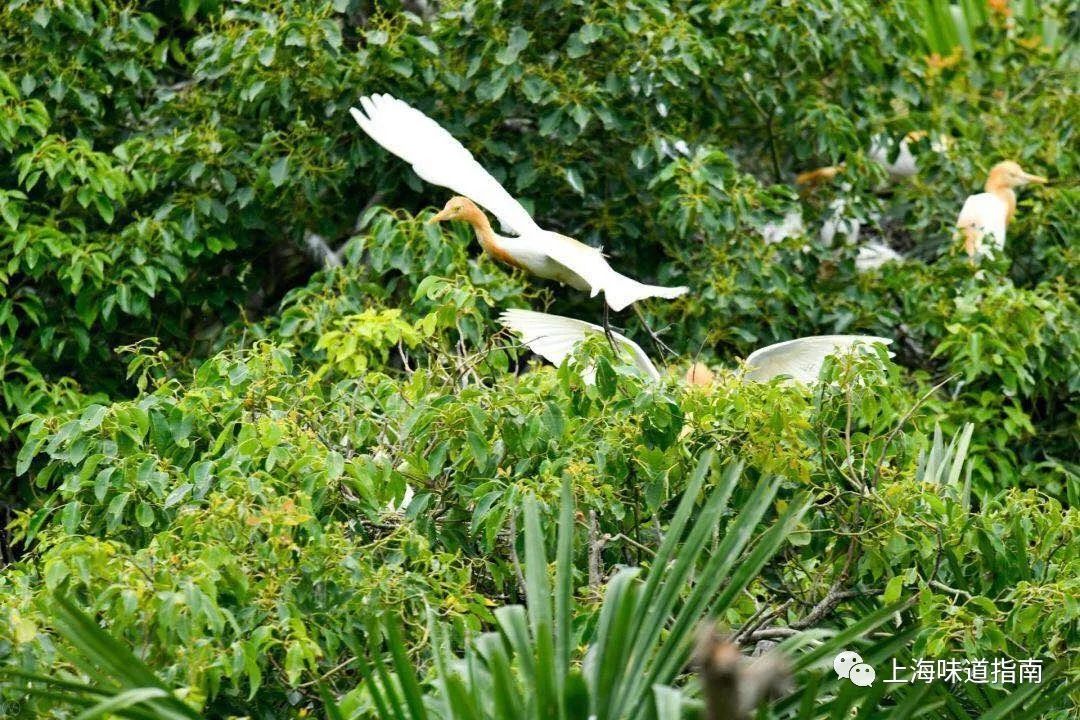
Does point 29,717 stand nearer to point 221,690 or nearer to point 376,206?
point 221,690

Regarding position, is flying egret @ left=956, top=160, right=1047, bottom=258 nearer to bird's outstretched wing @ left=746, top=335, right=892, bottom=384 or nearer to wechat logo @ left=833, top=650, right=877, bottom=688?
bird's outstretched wing @ left=746, top=335, right=892, bottom=384

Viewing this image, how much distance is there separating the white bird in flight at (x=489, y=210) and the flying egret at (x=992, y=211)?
1519mm

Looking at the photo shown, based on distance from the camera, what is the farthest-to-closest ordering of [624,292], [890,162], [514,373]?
[890,162] < [624,292] < [514,373]

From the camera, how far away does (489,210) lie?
15.4ft

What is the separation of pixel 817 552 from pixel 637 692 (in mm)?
1295

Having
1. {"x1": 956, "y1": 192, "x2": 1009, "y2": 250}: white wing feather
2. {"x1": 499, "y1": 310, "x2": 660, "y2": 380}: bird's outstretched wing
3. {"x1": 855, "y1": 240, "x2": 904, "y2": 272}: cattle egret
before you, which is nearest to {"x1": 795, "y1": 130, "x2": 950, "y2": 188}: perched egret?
{"x1": 855, "y1": 240, "x2": 904, "y2": 272}: cattle egret

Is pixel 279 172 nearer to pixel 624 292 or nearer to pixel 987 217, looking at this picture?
pixel 624 292

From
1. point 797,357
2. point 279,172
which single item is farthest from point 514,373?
point 279,172

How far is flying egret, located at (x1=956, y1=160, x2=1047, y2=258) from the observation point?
569 centimetres

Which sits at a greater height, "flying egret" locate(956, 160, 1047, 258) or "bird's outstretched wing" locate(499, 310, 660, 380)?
"bird's outstretched wing" locate(499, 310, 660, 380)

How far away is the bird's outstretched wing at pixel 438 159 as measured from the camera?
4605 mm

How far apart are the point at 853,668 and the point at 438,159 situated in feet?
7.38

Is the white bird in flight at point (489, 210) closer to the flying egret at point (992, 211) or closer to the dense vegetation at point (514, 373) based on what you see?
the dense vegetation at point (514, 373)

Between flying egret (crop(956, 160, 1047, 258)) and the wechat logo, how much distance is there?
306 centimetres
